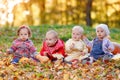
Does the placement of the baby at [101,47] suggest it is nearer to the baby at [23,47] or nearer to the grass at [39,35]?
the baby at [23,47]

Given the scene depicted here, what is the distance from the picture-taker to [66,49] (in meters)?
9.84

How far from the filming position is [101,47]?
9594mm

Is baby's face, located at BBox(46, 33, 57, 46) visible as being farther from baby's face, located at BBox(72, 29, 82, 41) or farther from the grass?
the grass

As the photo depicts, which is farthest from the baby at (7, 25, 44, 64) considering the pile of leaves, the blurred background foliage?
the blurred background foliage

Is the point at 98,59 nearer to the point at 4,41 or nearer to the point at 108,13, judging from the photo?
the point at 4,41

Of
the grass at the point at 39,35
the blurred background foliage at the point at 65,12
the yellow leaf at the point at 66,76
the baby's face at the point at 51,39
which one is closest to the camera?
the yellow leaf at the point at 66,76

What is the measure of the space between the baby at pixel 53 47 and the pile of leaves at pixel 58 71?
1.01ft

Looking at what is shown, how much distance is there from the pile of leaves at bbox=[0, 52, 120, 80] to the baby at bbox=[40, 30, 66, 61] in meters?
0.31

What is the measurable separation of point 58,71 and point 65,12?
63.4ft

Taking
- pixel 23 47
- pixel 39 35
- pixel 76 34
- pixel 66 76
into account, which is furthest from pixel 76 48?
pixel 39 35

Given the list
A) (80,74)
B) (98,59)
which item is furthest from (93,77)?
(98,59)

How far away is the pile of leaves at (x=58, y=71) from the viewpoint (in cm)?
785

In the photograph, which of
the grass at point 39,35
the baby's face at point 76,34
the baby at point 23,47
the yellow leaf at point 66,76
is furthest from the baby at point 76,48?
the grass at point 39,35

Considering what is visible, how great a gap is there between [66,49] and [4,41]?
4.99 metres
